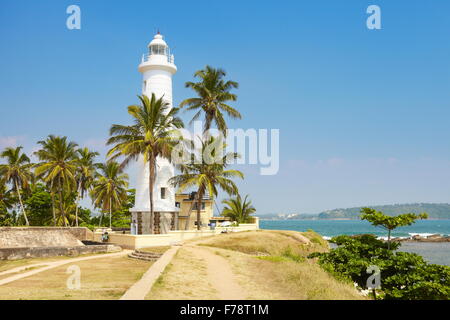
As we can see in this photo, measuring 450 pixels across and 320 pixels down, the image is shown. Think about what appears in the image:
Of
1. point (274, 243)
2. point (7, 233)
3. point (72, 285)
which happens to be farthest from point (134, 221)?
point (72, 285)

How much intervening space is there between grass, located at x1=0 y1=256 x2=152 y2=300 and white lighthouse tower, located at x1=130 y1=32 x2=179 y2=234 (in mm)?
9933

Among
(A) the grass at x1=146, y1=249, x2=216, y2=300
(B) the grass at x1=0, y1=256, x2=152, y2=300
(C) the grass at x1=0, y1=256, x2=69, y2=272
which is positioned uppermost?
(A) the grass at x1=146, y1=249, x2=216, y2=300

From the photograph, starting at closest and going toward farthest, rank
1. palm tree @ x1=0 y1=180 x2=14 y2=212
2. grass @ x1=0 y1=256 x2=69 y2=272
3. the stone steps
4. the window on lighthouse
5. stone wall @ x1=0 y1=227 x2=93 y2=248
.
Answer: grass @ x1=0 y1=256 x2=69 y2=272
the stone steps
stone wall @ x1=0 y1=227 x2=93 y2=248
the window on lighthouse
palm tree @ x1=0 y1=180 x2=14 y2=212

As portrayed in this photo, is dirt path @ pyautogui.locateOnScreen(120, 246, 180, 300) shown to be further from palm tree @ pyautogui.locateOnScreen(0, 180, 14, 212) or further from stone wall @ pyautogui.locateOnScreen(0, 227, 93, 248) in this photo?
palm tree @ pyautogui.locateOnScreen(0, 180, 14, 212)

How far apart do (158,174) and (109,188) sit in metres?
15.0

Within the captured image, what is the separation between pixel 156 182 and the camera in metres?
33.2

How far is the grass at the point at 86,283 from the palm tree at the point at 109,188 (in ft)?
80.2

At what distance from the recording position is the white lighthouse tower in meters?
32.8

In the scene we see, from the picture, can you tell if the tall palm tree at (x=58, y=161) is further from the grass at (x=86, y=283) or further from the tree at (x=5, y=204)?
the grass at (x=86, y=283)

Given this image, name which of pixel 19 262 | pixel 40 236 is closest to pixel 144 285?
pixel 19 262

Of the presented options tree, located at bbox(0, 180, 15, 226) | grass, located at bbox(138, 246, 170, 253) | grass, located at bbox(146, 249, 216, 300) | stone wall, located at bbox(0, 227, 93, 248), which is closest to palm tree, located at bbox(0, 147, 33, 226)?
tree, located at bbox(0, 180, 15, 226)

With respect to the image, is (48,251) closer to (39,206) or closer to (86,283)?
(86,283)

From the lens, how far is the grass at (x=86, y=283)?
11.7 meters
